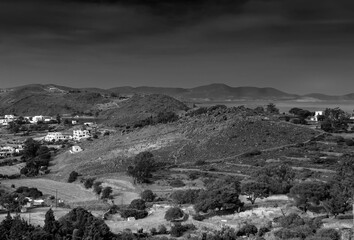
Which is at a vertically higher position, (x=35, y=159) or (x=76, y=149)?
(x=76, y=149)

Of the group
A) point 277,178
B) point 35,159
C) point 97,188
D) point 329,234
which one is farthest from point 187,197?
point 35,159

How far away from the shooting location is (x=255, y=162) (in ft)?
173

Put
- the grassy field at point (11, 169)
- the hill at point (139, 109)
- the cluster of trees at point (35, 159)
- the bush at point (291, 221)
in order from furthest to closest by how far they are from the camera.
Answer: the hill at point (139, 109), the grassy field at point (11, 169), the cluster of trees at point (35, 159), the bush at point (291, 221)

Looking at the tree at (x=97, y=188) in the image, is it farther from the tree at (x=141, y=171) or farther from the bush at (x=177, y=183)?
the bush at (x=177, y=183)

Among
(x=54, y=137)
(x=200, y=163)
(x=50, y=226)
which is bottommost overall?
(x=54, y=137)

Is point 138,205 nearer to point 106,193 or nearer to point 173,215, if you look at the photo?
point 173,215

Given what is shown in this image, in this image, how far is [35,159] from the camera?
6494 cm

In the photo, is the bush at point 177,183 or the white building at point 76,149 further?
the white building at point 76,149

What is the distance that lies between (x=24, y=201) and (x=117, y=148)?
1039 inches

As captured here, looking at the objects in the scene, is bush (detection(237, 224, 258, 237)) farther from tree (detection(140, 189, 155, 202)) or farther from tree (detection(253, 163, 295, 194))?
tree (detection(140, 189, 155, 202))

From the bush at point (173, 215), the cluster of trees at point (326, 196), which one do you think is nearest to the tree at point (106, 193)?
the bush at point (173, 215)

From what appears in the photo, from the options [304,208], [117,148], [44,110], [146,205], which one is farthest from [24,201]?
[44,110]

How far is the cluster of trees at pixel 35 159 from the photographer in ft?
197

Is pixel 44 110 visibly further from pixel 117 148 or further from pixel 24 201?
pixel 24 201
